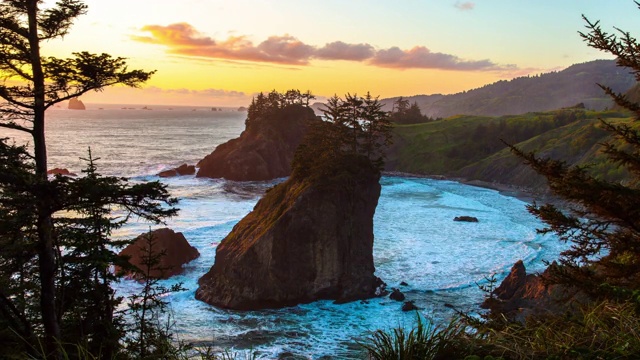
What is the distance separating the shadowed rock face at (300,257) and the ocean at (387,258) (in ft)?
3.53

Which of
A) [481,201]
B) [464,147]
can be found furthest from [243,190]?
[464,147]

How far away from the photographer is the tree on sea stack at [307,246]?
30031 millimetres

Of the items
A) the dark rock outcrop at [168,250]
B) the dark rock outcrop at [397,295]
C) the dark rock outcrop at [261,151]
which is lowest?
the dark rock outcrop at [397,295]

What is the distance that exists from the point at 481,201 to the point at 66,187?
214ft

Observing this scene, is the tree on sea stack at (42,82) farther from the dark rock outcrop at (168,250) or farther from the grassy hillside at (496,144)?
the grassy hillside at (496,144)

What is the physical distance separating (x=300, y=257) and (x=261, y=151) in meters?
55.8

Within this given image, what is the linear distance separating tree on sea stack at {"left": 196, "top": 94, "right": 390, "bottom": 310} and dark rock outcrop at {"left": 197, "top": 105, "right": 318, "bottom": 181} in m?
47.2

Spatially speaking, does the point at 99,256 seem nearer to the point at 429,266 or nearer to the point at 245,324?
the point at 245,324

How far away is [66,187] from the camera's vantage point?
10.7 metres

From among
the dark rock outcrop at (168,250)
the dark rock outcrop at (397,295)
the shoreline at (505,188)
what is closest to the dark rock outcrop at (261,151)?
the shoreline at (505,188)

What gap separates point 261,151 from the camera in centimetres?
8425

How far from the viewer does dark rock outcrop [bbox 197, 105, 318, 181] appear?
81.9 meters

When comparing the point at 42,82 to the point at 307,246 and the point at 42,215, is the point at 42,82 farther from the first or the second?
the point at 307,246

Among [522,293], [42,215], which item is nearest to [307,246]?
[522,293]
